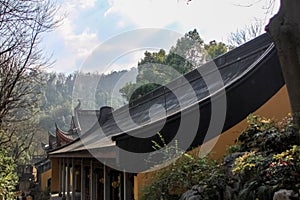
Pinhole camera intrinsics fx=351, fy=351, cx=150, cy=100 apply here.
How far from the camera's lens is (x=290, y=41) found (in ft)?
13.7

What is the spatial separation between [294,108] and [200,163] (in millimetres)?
1404

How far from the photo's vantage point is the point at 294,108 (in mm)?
4324

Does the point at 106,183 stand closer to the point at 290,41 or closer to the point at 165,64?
the point at 290,41

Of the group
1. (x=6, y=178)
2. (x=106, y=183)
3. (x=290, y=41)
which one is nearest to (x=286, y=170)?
(x=290, y=41)

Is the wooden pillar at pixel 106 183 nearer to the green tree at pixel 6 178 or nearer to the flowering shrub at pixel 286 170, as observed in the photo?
the green tree at pixel 6 178

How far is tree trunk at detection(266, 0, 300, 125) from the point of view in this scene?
162 inches

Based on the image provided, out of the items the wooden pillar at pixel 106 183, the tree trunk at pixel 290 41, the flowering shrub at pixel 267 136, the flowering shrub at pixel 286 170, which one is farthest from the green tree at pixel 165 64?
the flowering shrub at pixel 286 170

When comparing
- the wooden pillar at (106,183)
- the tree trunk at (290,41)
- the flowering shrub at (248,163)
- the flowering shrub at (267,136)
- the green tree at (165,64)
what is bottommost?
the wooden pillar at (106,183)

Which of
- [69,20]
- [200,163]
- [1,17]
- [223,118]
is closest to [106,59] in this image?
[69,20]

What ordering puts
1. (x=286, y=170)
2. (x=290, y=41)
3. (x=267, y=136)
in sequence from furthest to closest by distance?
(x=267, y=136), (x=290, y=41), (x=286, y=170)

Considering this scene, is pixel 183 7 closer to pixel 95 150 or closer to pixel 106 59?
pixel 95 150

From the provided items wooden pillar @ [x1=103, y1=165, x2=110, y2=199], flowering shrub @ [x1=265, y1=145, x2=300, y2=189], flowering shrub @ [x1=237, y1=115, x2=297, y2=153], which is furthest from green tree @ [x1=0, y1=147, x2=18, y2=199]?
flowering shrub @ [x1=265, y1=145, x2=300, y2=189]

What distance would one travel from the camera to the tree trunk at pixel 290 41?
13.5 feet

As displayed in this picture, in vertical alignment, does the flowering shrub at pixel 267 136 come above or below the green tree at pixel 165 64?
below
